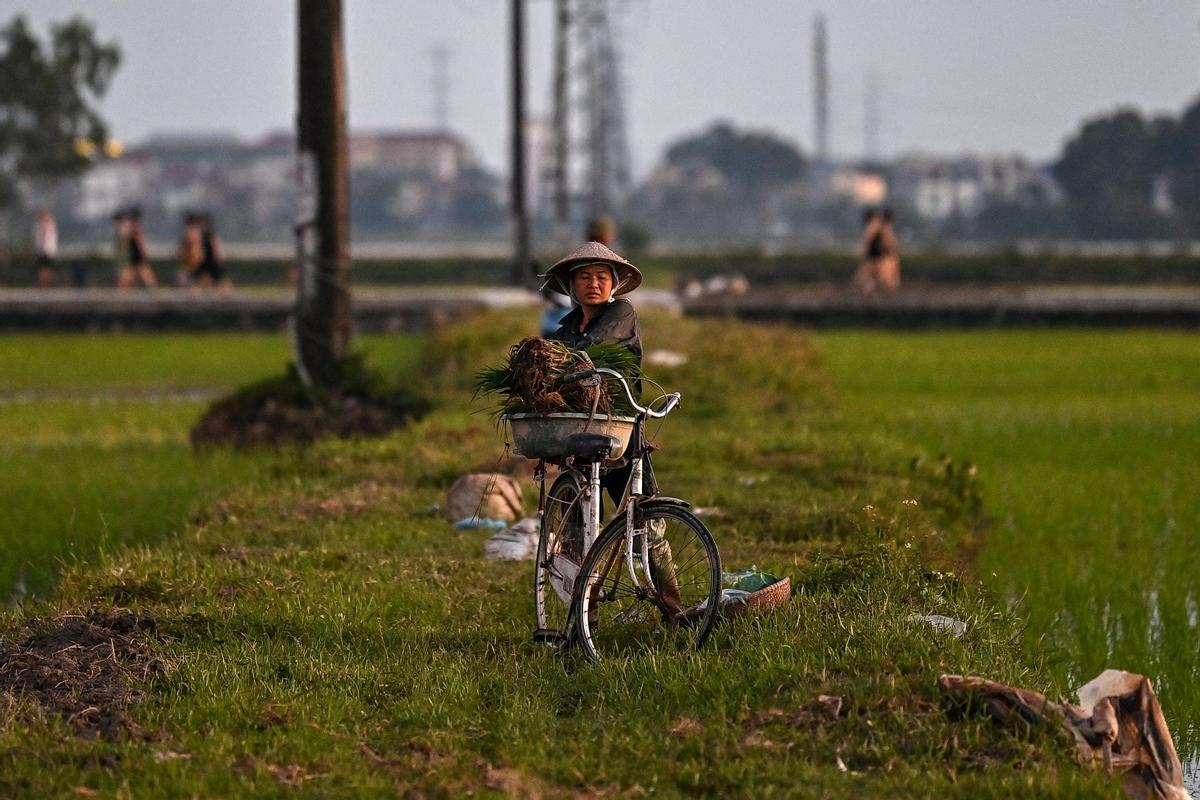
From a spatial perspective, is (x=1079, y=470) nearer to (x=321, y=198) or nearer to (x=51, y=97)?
(x=321, y=198)

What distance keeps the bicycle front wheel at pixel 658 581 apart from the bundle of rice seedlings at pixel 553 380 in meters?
0.40

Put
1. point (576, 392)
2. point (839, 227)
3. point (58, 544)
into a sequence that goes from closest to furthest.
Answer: point (576, 392) → point (58, 544) → point (839, 227)

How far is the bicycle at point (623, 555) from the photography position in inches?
A: 280

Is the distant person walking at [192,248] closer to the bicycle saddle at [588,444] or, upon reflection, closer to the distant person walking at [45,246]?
the distant person walking at [45,246]

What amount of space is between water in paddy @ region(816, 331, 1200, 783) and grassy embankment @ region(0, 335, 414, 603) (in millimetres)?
4296

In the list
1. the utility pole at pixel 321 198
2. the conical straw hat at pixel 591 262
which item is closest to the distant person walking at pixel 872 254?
the utility pole at pixel 321 198

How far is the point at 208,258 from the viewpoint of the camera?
127ft

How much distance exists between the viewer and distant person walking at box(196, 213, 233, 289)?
38438 millimetres

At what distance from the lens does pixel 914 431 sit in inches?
677

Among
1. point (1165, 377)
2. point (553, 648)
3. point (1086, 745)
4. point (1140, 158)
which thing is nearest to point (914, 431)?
point (1165, 377)

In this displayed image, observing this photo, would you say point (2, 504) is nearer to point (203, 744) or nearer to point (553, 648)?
point (553, 648)

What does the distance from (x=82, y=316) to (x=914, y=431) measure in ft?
61.9

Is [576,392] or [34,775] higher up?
[576,392]

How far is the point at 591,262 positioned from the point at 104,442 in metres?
9.71
